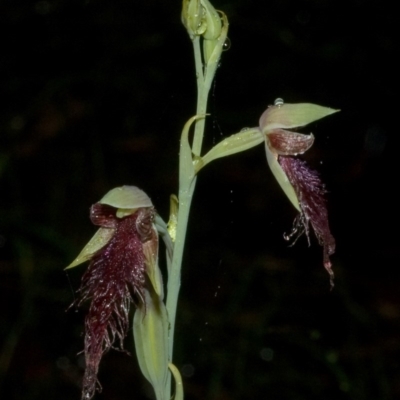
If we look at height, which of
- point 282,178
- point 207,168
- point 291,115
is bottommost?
point 207,168

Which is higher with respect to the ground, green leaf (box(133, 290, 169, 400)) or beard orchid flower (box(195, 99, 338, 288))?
beard orchid flower (box(195, 99, 338, 288))

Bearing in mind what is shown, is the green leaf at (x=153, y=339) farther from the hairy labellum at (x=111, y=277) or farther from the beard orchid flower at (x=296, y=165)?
the beard orchid flower at (x=296, y=165)

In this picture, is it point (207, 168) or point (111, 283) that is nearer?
point (111, 283)

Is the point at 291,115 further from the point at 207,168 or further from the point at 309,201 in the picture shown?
the point at 207,168

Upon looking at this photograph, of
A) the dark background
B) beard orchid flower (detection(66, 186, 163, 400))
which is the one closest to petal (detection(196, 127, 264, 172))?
beard orchid flower (detection(66, 186, 163, 400))

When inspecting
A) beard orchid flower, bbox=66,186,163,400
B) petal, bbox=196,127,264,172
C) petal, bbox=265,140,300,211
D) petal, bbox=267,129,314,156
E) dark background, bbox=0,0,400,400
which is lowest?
dark background, bbox=0,0,400,400

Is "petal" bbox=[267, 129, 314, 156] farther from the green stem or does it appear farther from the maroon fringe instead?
the maroon fringe

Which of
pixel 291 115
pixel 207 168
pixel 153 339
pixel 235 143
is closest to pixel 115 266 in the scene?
pixel 153 339
